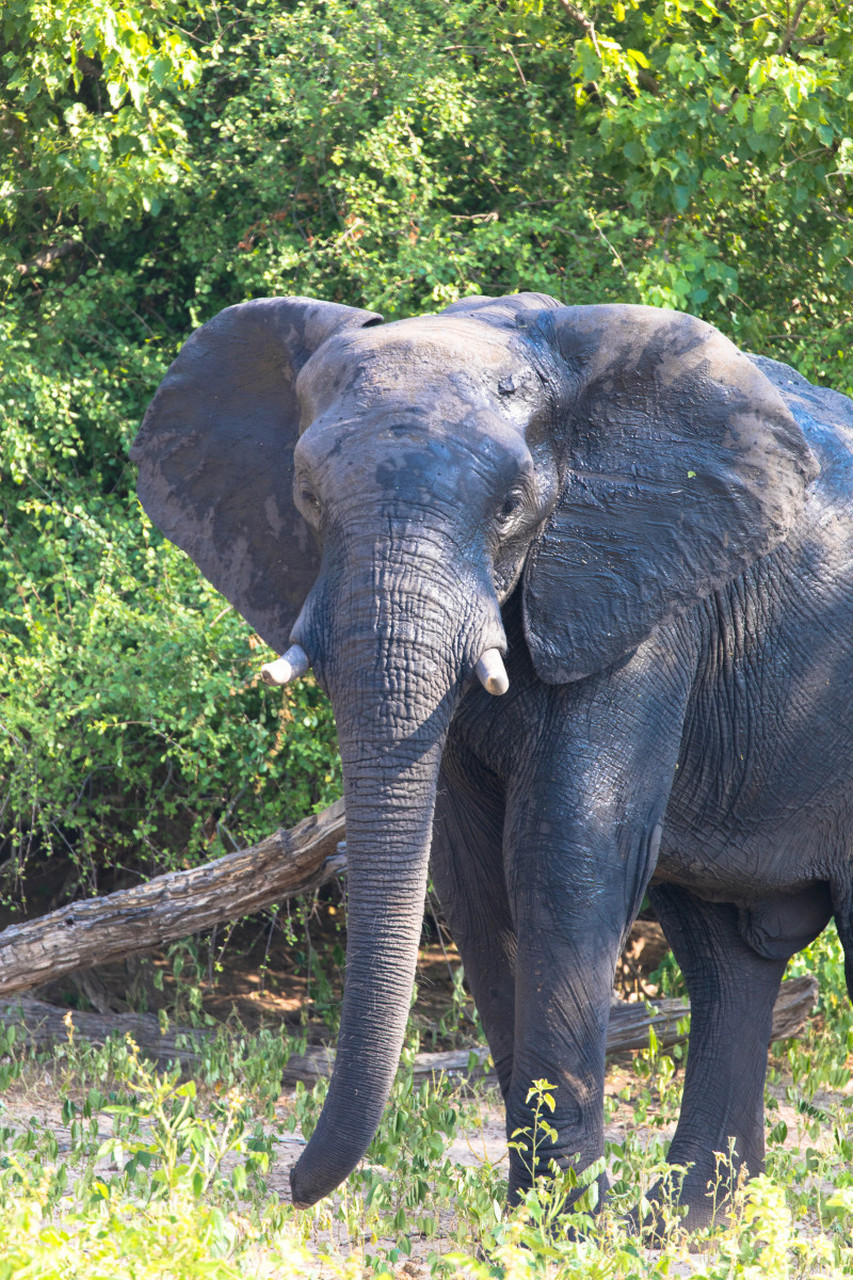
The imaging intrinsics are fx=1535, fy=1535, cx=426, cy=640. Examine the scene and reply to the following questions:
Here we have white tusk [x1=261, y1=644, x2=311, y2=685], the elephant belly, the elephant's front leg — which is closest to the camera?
white tusk [x1=261, y1=644, x2=311, y2=685]

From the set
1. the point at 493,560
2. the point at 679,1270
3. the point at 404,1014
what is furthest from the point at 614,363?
the point at 679,1270

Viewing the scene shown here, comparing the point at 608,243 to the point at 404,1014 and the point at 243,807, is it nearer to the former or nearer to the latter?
the point at 243,807

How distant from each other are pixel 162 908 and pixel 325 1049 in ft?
4.43

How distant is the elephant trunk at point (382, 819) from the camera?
3688 mm

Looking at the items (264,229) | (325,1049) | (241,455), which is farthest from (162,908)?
(264,229)

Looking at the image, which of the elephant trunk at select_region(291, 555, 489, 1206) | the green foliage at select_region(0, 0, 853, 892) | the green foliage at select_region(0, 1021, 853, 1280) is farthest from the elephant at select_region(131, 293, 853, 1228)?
the green foliage at select_region(0, 0, 853, 892)

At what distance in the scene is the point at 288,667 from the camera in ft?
12.1

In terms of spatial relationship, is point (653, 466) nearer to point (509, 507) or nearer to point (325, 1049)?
point (509, 507)

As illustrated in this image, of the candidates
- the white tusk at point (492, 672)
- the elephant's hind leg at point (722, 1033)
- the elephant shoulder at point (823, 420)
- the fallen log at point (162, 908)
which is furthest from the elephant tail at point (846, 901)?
the fallen log at point (162, 908)

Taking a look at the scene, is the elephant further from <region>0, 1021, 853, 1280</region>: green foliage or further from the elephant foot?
<region>0, 1021, 853, 1280</region>: green foliage

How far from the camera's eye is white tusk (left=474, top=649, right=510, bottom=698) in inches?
145

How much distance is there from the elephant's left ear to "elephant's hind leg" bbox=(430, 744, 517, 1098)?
0.86 m

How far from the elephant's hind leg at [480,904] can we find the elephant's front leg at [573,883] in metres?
0.49

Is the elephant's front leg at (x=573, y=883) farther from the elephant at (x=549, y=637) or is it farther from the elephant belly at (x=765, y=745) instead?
the elephant belly at (x=765, y=745)
